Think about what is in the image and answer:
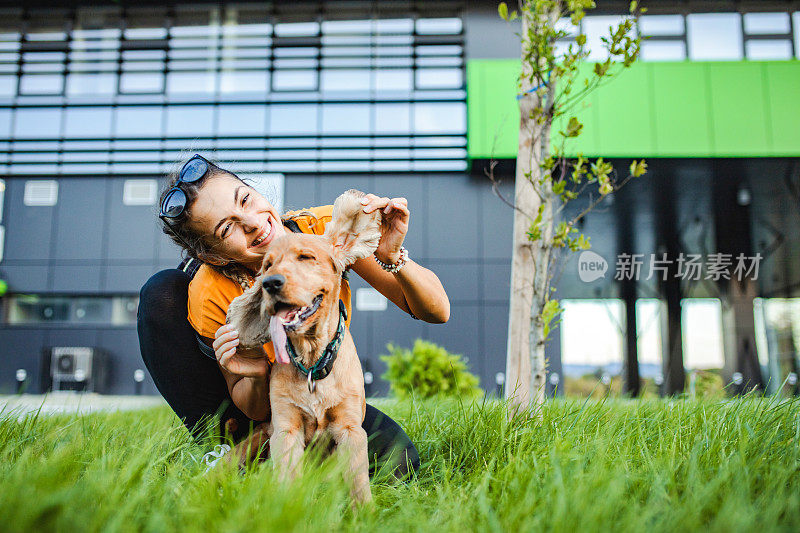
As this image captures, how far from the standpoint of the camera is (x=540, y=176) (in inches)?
157

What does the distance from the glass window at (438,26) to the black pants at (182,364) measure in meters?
12.5

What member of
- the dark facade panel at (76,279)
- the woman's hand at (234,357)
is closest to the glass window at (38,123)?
the dark facade panel at (76,279)

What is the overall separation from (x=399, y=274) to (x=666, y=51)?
44.3ft

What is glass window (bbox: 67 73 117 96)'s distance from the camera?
13.8 m

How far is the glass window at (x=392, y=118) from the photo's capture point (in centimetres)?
1320

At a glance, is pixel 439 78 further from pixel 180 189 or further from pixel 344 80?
pixel 180 189

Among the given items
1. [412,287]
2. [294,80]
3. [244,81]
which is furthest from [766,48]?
[412,287]

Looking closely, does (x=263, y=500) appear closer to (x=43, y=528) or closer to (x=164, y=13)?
(x=43, y=528)

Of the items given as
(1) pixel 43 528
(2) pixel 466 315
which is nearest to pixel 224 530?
(1) pixel 43 528

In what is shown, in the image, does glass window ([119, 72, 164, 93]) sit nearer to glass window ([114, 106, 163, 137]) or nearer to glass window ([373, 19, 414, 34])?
glass window ([114, 106, 163, 137])

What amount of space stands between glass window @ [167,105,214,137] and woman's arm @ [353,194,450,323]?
40.1ft

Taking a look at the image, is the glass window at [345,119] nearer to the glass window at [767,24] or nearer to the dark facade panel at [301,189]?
the dark facade panel at [301,189]

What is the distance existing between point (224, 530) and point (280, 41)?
1416 centimetres

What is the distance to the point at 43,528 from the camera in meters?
1.39
